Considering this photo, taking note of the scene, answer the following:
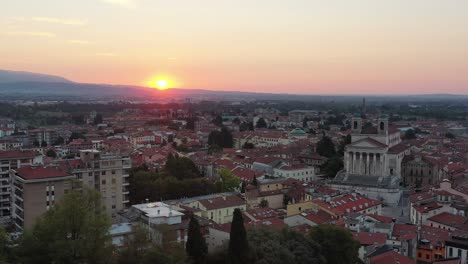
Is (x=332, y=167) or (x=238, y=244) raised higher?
(x=238, y=244)

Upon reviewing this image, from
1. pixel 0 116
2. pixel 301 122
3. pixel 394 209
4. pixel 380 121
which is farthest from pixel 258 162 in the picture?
pixel 0 116

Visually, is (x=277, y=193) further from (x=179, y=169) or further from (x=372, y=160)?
(x=372, y=160)

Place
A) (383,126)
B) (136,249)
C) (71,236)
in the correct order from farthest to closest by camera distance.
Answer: (383,126) < (136,249) < (71,236)

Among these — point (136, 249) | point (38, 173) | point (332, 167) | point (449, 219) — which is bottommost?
point (332, 167)

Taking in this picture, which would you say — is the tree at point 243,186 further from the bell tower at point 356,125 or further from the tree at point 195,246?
the tree at point 195,246

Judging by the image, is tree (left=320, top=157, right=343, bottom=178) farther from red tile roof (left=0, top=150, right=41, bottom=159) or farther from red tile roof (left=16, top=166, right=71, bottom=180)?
red tile roof (left=16, top=166, right=71, bottom=180)

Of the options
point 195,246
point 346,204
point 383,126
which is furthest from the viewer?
point 383,126

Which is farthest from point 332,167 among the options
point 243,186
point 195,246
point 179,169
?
point 195,246

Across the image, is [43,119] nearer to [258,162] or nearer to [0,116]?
[0,116]
